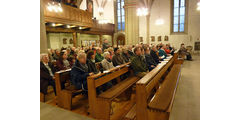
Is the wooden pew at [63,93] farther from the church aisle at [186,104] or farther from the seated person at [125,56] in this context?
the seated person at [125,56]

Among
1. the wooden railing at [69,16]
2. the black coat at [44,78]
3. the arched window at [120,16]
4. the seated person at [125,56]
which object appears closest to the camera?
the black coat at [44,78]

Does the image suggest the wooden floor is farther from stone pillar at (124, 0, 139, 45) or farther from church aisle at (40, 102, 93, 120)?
stone pillar at (124, 0, 139, 45)

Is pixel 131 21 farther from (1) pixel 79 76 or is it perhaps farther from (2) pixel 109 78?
(1) pixel 79 76

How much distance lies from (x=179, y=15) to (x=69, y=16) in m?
12.9

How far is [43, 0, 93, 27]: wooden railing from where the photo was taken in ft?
28.7

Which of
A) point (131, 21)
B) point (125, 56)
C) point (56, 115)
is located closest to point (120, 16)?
point (131, 21)

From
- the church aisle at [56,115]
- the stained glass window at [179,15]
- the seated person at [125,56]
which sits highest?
the stained glass window at [179,15]

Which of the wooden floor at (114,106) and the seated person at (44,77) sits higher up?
the seated person at (44,77)

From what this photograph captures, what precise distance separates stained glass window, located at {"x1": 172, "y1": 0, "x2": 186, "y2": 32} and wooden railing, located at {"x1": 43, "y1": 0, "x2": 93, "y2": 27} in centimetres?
1067

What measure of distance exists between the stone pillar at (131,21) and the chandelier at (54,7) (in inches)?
176

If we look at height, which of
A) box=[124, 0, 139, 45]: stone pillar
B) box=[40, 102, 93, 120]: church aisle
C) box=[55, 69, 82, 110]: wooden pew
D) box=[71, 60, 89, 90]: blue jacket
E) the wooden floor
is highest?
box=[124, 0, 139, 45]: stone pillar

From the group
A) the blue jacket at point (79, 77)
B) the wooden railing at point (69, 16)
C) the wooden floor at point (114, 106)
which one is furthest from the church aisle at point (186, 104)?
the wooden railing at point (69, 16)

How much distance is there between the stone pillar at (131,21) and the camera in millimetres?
9508

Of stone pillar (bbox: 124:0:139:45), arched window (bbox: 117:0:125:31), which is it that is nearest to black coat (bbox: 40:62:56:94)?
stone pillar (bbox: 124:0:139:45)
